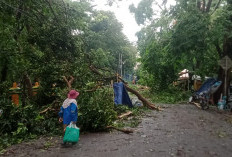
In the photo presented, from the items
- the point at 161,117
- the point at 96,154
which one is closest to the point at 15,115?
the point at 96,154

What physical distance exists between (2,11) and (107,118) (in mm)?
4452

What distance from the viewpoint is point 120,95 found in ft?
34.0

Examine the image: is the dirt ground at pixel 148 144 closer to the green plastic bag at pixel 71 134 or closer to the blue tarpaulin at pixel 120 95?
the green plastic bag at pixel 71 134

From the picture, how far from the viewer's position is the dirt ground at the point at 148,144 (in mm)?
5000

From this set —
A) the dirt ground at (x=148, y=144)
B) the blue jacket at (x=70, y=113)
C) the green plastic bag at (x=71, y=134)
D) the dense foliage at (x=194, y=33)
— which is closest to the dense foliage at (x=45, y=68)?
the dirt ground at (x=148, y=144)

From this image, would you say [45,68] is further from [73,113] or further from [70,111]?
[73,113]

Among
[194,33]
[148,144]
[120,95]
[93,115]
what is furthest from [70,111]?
[194,33]

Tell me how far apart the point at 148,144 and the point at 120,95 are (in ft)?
15.7

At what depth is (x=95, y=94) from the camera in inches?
307

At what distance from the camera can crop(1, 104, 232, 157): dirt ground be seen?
500 cm

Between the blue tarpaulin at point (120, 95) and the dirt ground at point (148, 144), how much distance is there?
2648mm

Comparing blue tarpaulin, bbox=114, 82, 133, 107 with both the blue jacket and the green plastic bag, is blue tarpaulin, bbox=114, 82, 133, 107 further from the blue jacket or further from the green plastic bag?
the green plastic bag

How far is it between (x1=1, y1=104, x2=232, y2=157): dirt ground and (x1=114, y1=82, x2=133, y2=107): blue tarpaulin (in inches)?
104

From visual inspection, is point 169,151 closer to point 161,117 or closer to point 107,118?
point 107,118
